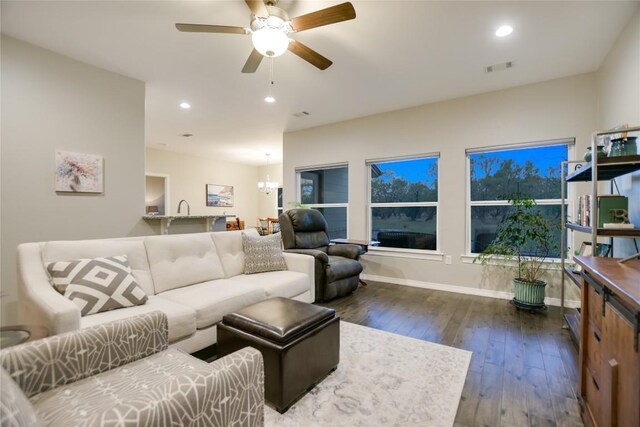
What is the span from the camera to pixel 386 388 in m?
1.84

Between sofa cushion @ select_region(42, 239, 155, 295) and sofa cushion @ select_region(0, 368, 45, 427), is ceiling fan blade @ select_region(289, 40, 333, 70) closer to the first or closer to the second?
sofa cushion @ select_region(42, 239, 155, 295)

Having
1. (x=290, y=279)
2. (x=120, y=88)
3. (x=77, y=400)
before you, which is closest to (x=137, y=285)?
(x=77, y=400)

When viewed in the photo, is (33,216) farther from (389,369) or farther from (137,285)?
(389,369)

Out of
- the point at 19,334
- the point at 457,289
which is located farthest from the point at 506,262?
the point at 19,334

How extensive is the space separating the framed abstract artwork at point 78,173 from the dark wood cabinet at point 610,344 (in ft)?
14.0

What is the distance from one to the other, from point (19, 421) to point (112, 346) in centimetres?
70

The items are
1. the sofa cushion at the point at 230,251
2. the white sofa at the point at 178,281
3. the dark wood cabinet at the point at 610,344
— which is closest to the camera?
the dark wood cabinet at the point at 610,344

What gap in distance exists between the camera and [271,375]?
163cm

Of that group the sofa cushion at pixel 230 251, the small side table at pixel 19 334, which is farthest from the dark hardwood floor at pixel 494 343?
the small side table at pixel 19 334

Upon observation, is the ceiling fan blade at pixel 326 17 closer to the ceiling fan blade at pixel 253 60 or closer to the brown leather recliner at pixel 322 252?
the ceiling fan blade at pixel 253 60

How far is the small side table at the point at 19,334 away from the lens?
1.35m

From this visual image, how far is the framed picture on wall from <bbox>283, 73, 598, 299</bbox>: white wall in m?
4.28

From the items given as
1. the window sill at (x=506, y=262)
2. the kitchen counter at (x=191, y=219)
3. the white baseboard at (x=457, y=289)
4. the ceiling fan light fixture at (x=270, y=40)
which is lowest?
the white baseboard at (x=457, y=289)

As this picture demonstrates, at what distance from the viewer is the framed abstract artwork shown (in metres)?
3.02
